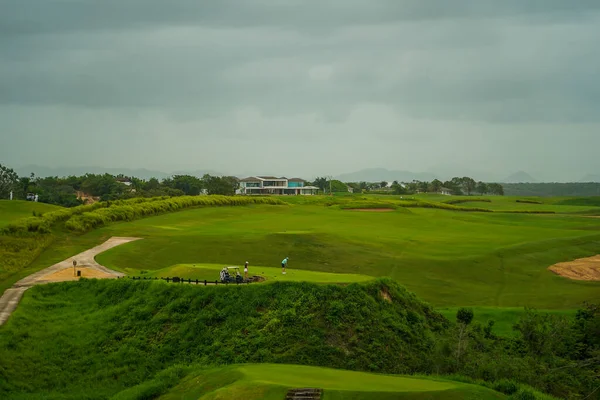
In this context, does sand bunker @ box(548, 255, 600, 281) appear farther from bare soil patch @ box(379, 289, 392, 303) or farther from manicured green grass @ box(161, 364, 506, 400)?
manicured green grass @ box(161, 364, 506, 400)

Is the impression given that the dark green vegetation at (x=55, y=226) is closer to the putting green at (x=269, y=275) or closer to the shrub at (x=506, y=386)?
the putting green at (x=269, y=275)

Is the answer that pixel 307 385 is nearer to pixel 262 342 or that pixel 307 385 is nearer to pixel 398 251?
pixel 262 342

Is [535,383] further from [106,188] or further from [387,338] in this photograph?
[106,188]

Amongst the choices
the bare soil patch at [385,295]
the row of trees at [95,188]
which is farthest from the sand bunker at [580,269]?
the row of trees at [95,188]

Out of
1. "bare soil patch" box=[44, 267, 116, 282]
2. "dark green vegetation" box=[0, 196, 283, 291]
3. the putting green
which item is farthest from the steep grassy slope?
"dark green vegetation" box=[0, 196, 283, 291]

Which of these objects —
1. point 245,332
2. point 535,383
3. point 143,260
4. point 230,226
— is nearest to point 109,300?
point 245,332

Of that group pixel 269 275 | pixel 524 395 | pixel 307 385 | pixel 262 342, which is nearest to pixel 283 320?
pixel 262 342
